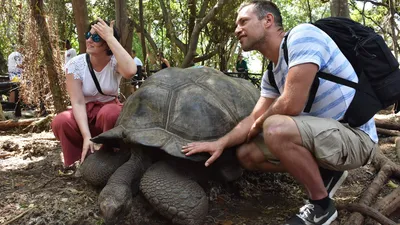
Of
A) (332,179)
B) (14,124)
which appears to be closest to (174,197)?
(332,179)

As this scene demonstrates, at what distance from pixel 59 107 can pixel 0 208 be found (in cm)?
268

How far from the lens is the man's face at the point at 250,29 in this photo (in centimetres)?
235

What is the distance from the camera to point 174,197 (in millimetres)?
2332

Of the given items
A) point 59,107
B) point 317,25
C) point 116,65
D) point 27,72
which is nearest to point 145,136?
point 116,65

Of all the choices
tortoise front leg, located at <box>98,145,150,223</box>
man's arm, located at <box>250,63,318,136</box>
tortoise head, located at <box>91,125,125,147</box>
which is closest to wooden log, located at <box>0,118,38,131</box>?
tortoise head, located at <box>91,125,125,147</box>

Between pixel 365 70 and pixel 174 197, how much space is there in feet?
4.48

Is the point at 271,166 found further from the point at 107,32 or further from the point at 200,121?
the point at 107,32

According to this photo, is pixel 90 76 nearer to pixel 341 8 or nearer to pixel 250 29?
pixel 250 29

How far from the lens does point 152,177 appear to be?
242 centimetres

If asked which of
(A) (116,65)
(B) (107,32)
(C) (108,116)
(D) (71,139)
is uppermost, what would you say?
(B) (107,32)

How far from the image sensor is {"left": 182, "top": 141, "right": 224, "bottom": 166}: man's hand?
8.04 feet

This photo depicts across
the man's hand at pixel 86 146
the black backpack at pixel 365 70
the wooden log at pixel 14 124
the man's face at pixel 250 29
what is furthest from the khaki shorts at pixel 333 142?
the wooden log at pixel 14 124

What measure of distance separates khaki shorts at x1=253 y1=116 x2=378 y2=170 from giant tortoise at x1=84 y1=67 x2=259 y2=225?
69 cm

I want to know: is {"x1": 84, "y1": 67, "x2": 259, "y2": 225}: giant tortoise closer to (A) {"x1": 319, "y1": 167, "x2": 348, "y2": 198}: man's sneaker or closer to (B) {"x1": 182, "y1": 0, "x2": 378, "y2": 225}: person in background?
(B) {"x1": 182, "y1": 0, "x2": 378, "y2": 225}: person in background
